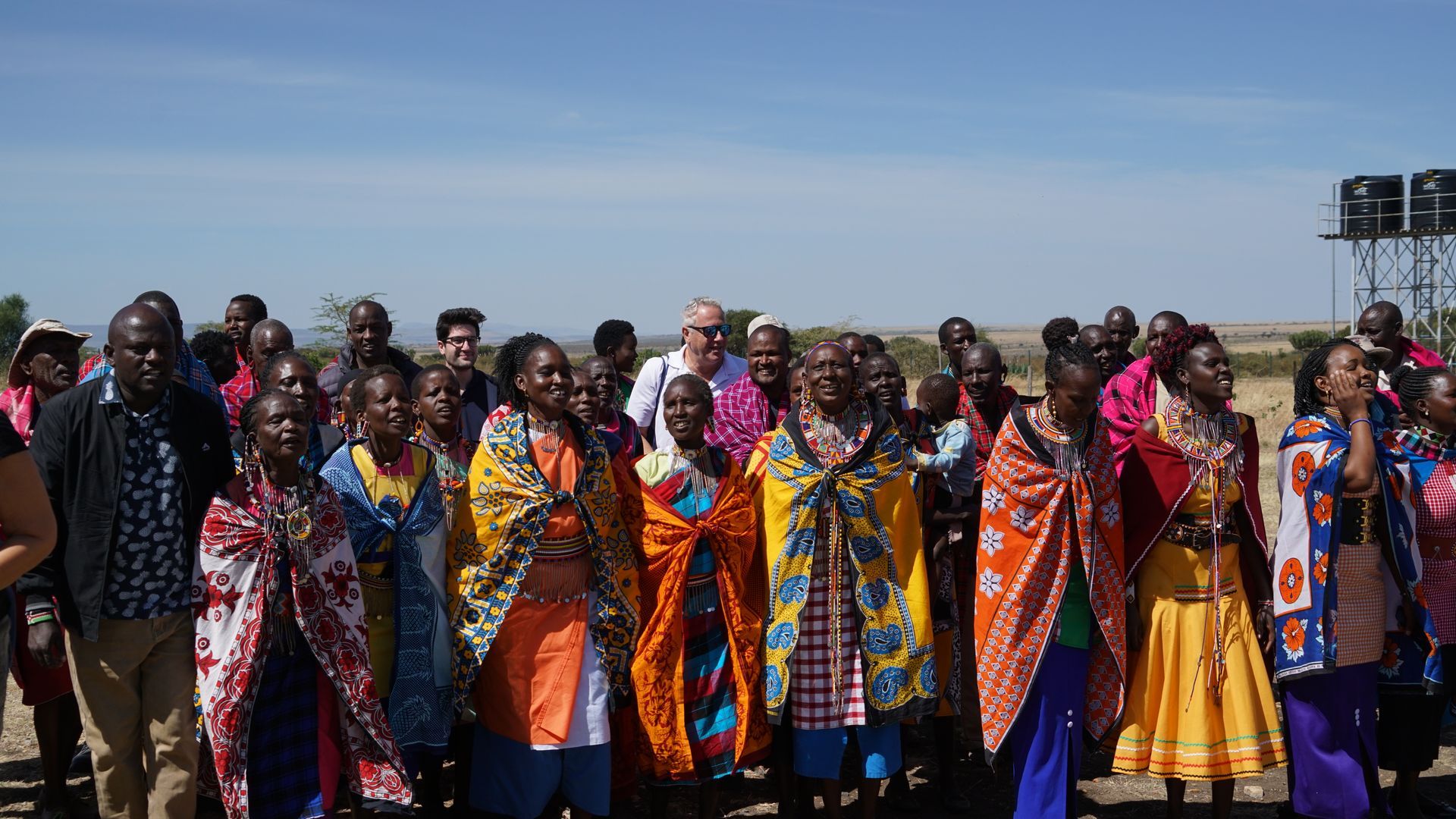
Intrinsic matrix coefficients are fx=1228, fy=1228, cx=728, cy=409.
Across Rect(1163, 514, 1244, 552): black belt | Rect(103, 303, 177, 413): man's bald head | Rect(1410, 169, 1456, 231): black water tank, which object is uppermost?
Rect(1410, 169, 1456, 231): black water tank

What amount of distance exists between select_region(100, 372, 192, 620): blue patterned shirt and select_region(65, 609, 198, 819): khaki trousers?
8 cm

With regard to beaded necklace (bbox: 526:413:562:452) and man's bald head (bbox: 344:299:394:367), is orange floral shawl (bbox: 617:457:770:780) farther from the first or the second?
man's bald head (bbox: 344:299:394:367)

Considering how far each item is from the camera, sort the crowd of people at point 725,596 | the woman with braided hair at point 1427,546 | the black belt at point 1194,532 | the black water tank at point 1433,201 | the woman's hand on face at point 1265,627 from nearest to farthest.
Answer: the crowd of people at point 725,596 < the black belt at point 1194,532 < the woman's hand on face at point 1265,627 < the woman with braided hair at point 1427,546 < the black water tank at point 1433,201

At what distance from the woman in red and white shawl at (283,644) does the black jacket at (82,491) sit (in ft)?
0.88

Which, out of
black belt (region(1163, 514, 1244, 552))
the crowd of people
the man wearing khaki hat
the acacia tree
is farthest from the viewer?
the acacia tree

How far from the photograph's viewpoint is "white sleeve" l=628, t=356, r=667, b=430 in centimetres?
739

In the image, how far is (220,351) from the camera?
745 cm

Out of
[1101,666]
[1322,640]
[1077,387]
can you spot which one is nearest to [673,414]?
[1077,387]

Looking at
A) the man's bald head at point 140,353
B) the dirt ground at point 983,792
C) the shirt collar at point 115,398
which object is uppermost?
the man's bald head at point 140,353

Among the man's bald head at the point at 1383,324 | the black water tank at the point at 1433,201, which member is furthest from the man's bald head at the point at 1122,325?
the black water tank at the point at 1433,201

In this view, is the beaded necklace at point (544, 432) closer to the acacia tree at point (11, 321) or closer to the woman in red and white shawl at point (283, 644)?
the woman in red and white shawl at point (283, 644)

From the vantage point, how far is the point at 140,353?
4613 mm

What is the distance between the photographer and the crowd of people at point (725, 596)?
4.77m

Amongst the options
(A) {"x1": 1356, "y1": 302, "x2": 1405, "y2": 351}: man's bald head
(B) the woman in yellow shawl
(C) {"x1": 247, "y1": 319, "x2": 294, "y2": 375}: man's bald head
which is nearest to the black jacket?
(C) {"x1": 247, "y1": 319, "x2": 294, "y2": 375}: man's bald head
